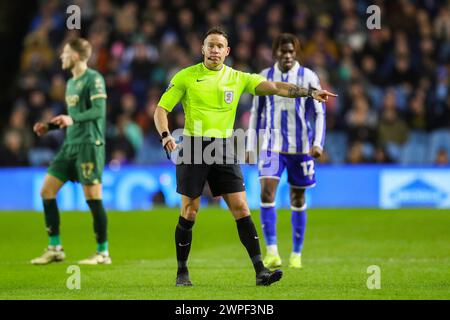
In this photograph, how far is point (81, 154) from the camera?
1180cm

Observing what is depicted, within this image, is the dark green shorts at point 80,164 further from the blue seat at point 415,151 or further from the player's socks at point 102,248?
the blue seat at point 415,151

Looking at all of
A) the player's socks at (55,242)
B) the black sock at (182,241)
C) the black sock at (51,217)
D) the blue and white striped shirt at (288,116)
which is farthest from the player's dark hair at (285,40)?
the player's socks at (55,242)

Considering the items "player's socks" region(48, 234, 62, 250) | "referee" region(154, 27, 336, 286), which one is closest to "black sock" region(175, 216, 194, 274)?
"referee" region(154, 27, 336, 286)

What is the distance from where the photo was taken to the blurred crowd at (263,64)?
20.6 meters

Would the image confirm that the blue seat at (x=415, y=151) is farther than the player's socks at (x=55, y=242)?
Yes

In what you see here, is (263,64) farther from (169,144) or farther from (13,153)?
(169,144)

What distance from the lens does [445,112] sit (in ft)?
68.2

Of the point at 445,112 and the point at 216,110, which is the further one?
the point at 445,112

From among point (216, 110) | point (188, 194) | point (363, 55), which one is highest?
point (363, 55)

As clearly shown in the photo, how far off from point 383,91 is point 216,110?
41.9 feet

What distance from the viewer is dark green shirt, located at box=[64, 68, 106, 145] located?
38.4ft

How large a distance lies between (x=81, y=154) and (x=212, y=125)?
300 cm
